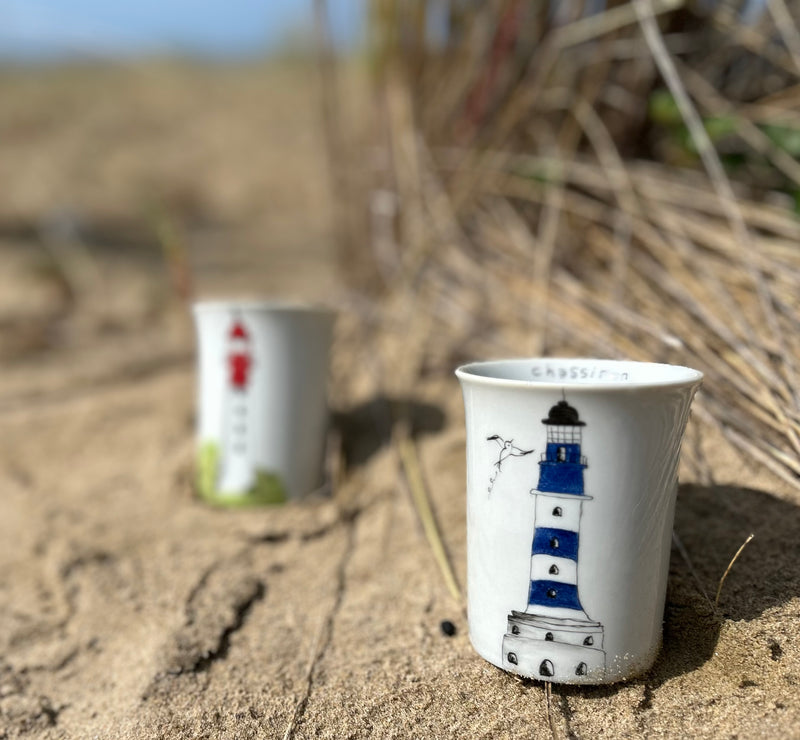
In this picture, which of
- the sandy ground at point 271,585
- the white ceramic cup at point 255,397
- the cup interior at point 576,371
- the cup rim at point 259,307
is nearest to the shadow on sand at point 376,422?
the sandy ground at point 271,585

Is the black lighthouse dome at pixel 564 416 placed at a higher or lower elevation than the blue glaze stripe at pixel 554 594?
higher

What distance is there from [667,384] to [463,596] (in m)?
0.42

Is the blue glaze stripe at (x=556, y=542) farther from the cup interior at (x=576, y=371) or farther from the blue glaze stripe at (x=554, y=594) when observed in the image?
the cup interior at (x=576, y=371)

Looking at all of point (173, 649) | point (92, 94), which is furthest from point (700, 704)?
point (92, 94)

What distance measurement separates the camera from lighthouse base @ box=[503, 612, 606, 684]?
739mm

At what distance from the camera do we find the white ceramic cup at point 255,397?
4.25 ft

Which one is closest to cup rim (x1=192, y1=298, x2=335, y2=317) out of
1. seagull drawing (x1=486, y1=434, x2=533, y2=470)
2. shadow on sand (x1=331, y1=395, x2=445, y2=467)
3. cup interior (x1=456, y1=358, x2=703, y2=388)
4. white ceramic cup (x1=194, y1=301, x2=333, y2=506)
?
white ceramic cup (x1=194, y1=301, x2=333, y2=506)

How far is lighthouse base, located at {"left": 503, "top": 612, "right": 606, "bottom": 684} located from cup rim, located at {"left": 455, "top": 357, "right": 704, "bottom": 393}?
0.76 feet

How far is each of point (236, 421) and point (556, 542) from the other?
0.73 m

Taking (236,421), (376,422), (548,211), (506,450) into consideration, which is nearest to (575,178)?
(548,211)

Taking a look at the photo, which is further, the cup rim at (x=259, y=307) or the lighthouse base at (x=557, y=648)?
the cup rim at (x=259, y=307)

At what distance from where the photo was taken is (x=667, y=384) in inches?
27.4

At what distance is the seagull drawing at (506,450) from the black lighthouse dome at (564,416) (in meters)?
0.04

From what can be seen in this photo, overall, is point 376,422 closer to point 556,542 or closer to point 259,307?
point 259,307
